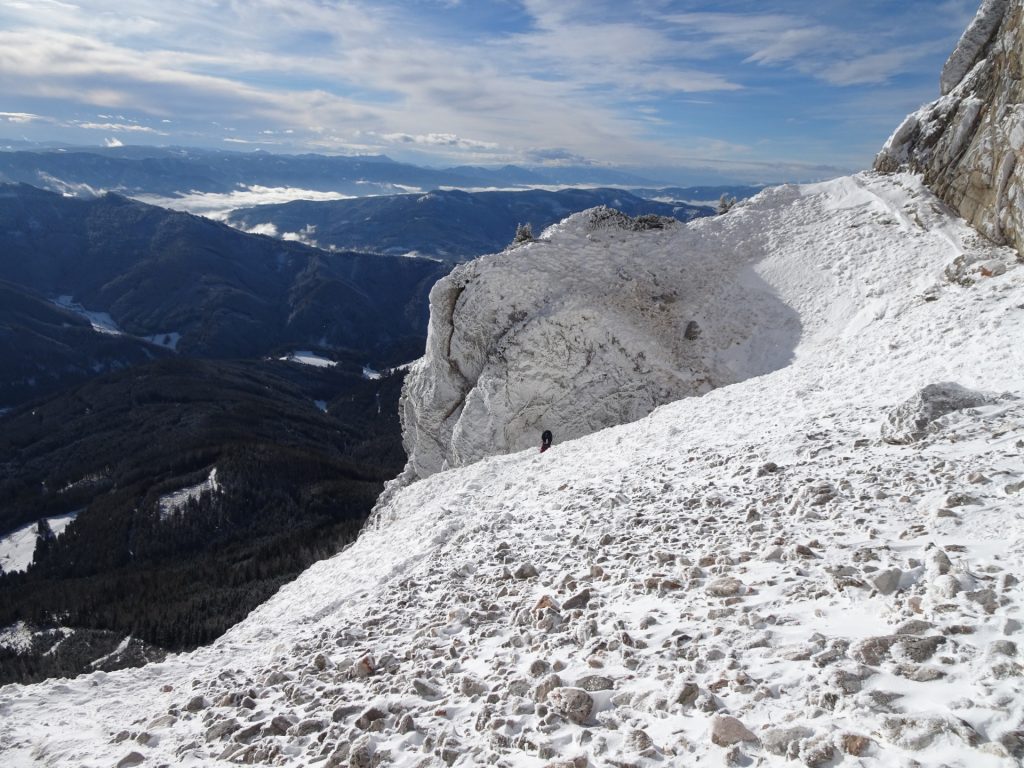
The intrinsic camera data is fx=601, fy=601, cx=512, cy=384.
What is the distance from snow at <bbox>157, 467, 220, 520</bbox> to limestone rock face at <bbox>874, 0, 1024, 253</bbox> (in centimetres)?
12441

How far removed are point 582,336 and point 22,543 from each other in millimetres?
144200

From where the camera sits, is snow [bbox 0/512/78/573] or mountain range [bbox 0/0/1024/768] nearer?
mountain range [bbox 0/0/1024/768]

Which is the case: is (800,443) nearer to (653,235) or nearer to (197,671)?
(197,671)

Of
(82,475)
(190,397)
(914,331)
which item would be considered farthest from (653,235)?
(190,397)

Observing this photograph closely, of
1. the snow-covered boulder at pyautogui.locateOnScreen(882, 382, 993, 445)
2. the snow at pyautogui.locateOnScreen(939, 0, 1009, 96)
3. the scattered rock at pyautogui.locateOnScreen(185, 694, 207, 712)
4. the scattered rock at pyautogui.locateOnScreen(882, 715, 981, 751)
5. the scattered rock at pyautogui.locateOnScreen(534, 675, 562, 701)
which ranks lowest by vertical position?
the scattered rock at pyautogui.locateOnScreen(185, 694, 207, 712)

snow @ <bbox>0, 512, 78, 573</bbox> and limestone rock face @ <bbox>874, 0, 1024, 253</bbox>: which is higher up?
limestone rock face @ <bbox>874, 0, 1024, 253</bbox>

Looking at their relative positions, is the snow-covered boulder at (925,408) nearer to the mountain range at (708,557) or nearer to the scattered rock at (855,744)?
the mountain range at (708,557)

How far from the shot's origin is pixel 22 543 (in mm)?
122500

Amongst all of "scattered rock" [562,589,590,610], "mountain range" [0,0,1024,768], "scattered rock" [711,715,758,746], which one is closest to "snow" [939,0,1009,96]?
"mountain range" [0,0,1024,768]

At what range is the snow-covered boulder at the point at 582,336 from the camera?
27094mm

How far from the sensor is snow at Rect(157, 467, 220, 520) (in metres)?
117

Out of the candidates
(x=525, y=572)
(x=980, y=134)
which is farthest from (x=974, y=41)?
(x=525, y=572)

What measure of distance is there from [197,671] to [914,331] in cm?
2069

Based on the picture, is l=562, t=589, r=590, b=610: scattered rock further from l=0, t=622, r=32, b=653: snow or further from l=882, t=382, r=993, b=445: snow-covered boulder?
l=0, t=622, r=32, b=653: snow
